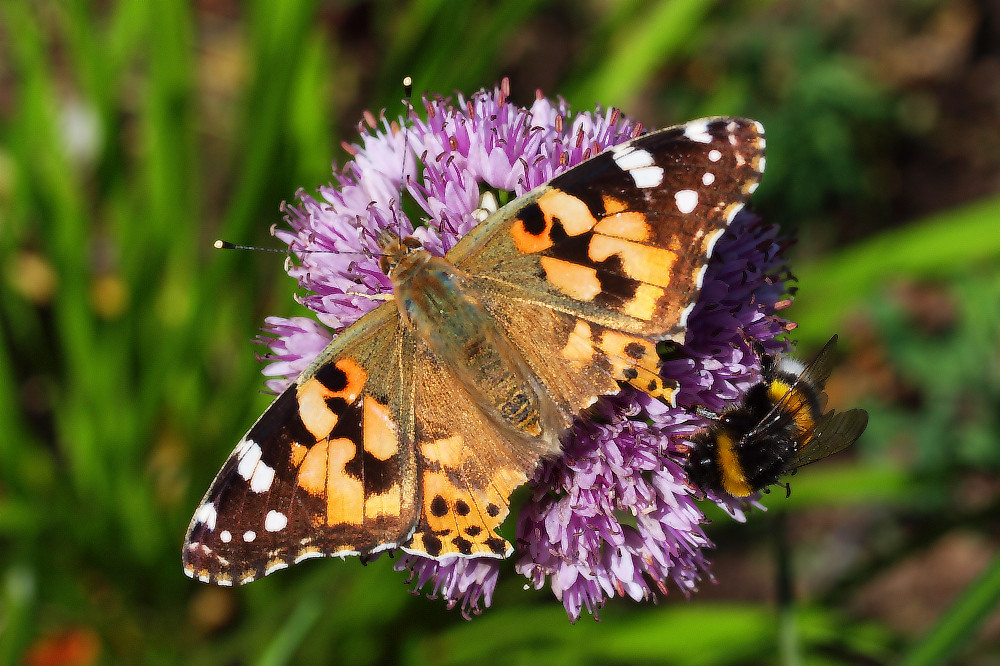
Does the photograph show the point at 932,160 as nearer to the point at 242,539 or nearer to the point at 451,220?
the point at 451,220

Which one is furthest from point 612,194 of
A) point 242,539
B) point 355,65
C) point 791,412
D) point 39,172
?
point 355,65

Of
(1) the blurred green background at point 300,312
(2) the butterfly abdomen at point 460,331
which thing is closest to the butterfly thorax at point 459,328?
(2) the butterfly abdomen at point 460,331

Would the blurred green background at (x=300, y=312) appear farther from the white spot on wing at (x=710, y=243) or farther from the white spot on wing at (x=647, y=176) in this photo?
the white spot on wing at (x=647, y=176)

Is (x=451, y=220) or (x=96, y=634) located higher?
(x=451, y=220)

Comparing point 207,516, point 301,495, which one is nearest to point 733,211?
point 301,495

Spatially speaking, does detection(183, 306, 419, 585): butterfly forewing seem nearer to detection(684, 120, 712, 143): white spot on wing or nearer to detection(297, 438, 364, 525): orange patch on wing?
detection(297, 438, 364, 525): orange patch on wing

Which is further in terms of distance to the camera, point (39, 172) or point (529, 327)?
point (39, 172)
